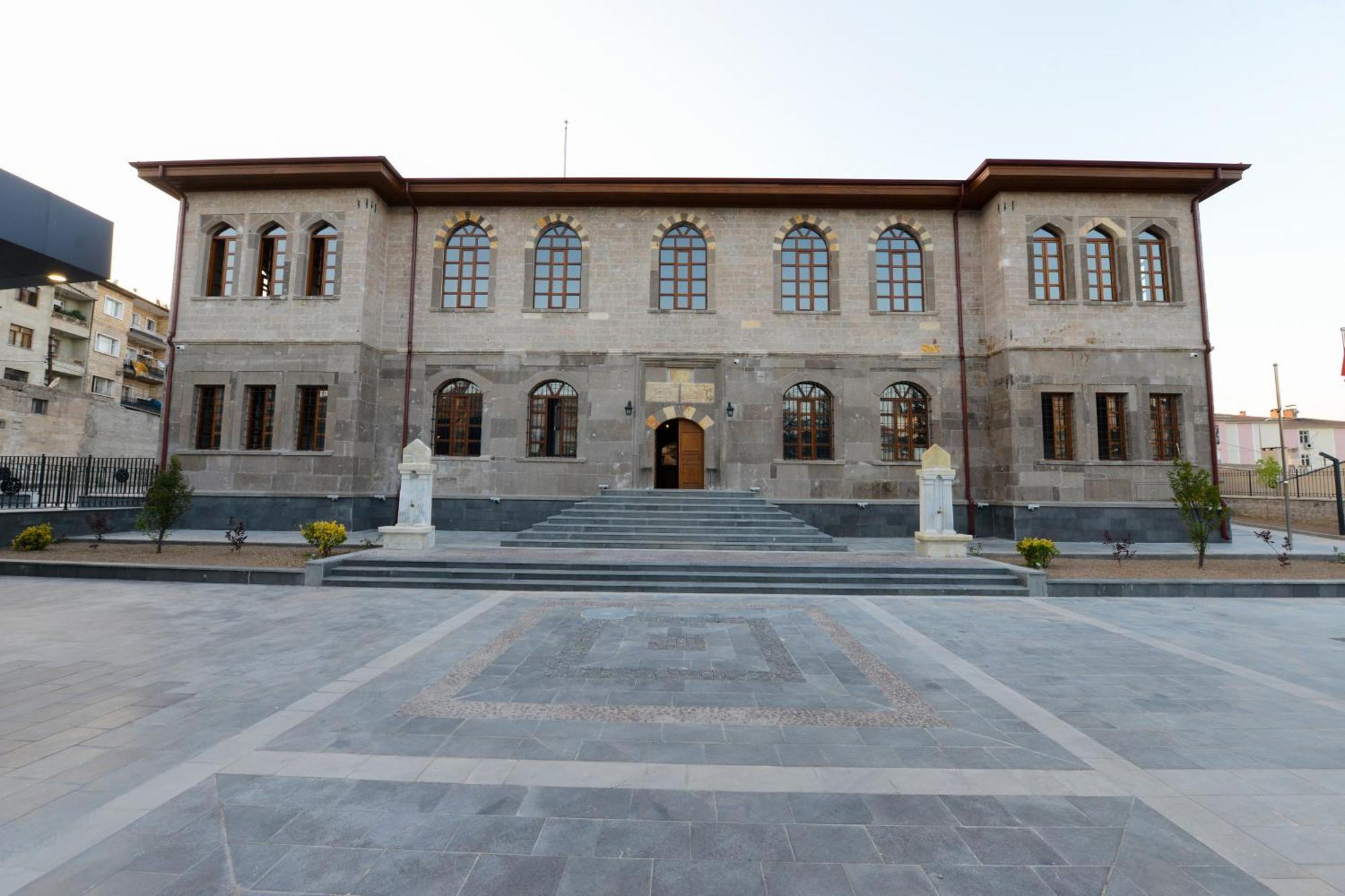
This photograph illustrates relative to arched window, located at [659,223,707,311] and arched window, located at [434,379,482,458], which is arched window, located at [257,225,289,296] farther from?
arched window, located at [659,223,707,311]

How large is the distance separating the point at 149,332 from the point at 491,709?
58837mm

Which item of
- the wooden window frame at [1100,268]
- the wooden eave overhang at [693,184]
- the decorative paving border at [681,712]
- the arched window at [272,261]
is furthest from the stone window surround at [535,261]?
the wooden window frame at [1100,268]

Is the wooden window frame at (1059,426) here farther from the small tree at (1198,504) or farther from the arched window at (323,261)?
the arched window at (323,261)

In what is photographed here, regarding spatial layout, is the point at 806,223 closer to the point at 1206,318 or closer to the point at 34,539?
the point at 1206,318

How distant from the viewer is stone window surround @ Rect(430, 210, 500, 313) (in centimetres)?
1708

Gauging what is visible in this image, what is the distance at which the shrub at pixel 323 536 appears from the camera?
428 inches

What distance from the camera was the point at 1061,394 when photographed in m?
15.9


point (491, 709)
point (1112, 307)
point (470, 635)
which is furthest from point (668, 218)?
point (491, 709)

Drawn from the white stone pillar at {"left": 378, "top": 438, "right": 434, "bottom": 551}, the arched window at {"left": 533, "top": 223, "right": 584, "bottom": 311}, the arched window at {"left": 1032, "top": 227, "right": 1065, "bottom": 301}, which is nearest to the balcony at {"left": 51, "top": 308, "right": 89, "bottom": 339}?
the arched window at {"left": 533, "top": 223, "right": 584, "bottom": 311}

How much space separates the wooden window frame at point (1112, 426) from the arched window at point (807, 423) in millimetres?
7118

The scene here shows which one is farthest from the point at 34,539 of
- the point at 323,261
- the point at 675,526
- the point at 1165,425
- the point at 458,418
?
the point at 1165,425

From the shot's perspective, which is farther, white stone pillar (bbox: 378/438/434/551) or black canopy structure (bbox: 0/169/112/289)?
white stone pillar (bbox: 378/438/434/551)

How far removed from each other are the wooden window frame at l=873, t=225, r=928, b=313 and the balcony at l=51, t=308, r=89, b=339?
49.1m

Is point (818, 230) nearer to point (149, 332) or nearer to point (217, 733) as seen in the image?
point (217, 733)
